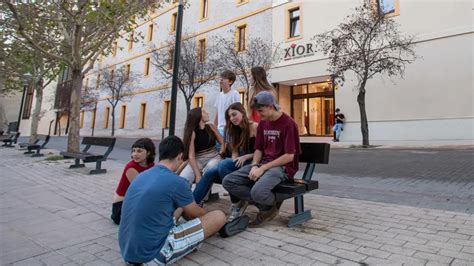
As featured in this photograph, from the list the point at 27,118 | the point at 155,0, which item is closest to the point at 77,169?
the point at 155,0

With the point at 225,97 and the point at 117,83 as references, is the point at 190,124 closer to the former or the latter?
the point at 225,97

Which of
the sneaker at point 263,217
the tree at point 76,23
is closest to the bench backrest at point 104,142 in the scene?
the tree at point 76,23

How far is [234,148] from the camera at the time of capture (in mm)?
3494

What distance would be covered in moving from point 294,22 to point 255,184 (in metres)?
17.5

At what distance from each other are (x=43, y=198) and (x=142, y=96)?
24.5 metres

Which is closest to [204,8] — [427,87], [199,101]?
[199,101]

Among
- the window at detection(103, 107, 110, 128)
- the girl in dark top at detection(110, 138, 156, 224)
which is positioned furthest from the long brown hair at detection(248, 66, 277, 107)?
the window at detection(103, 107, 110, 128)

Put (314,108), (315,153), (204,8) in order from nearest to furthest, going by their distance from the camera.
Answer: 1. (315,153)
2. (314,108)
3. (204,8)

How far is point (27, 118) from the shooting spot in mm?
37750

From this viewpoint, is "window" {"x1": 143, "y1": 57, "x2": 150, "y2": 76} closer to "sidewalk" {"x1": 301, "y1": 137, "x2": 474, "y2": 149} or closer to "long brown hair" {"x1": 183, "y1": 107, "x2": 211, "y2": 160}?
"sidewalk" {"x1": 301, "y1": 137, "x2": 474, "y2": 149}

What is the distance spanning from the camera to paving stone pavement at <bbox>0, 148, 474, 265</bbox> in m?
2.28

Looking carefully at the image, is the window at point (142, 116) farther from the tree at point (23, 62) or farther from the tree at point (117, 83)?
the tree at point (23, 62)

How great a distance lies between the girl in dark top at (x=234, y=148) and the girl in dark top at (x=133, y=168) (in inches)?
28.9

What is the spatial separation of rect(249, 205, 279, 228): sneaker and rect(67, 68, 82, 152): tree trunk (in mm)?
8201
